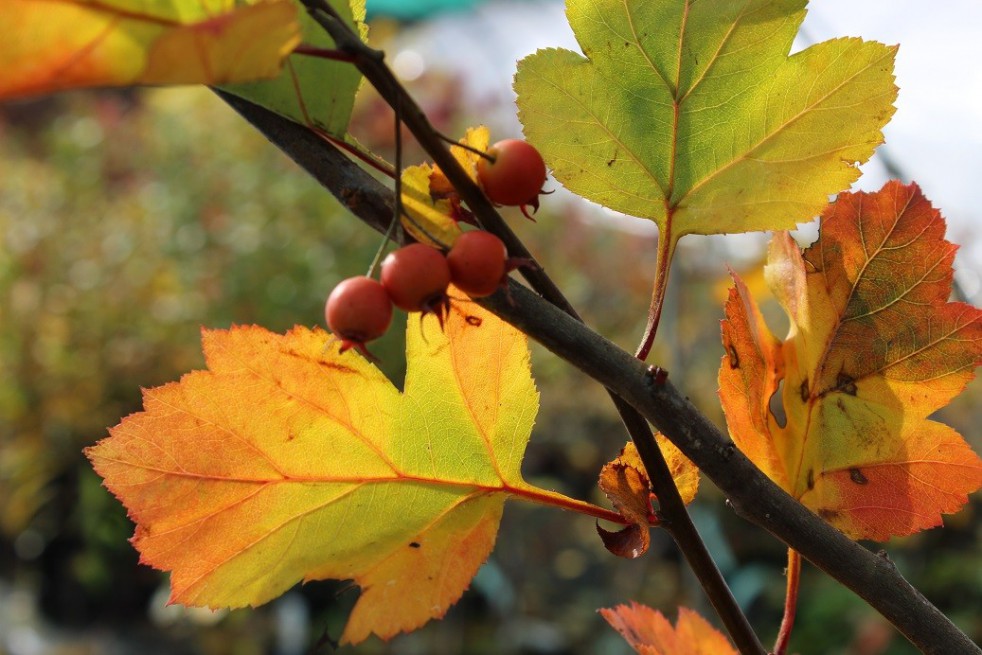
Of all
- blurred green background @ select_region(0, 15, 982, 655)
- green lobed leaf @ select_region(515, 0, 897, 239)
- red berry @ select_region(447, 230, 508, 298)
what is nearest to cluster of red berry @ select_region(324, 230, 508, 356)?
red berry @ select_region(447, 230, 508, 298)

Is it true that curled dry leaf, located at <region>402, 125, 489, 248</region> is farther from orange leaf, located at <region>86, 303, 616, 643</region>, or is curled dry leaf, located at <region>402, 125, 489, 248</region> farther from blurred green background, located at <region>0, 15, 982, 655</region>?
blurred green background, located at <region>0, 15, 982, 655</region>

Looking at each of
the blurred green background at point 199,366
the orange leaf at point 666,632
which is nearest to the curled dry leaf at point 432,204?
the orange leaf at point 666,632

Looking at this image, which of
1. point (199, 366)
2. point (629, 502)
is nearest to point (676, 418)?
point (629, 502)

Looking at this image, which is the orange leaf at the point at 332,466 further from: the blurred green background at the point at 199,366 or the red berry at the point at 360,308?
the blurred green background at the point at 199,366

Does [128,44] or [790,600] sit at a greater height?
[128,44]

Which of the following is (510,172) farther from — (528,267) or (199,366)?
(199,366)

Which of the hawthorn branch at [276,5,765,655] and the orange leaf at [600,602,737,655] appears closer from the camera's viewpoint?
the hawthorn branch at [276,5,765,655]
